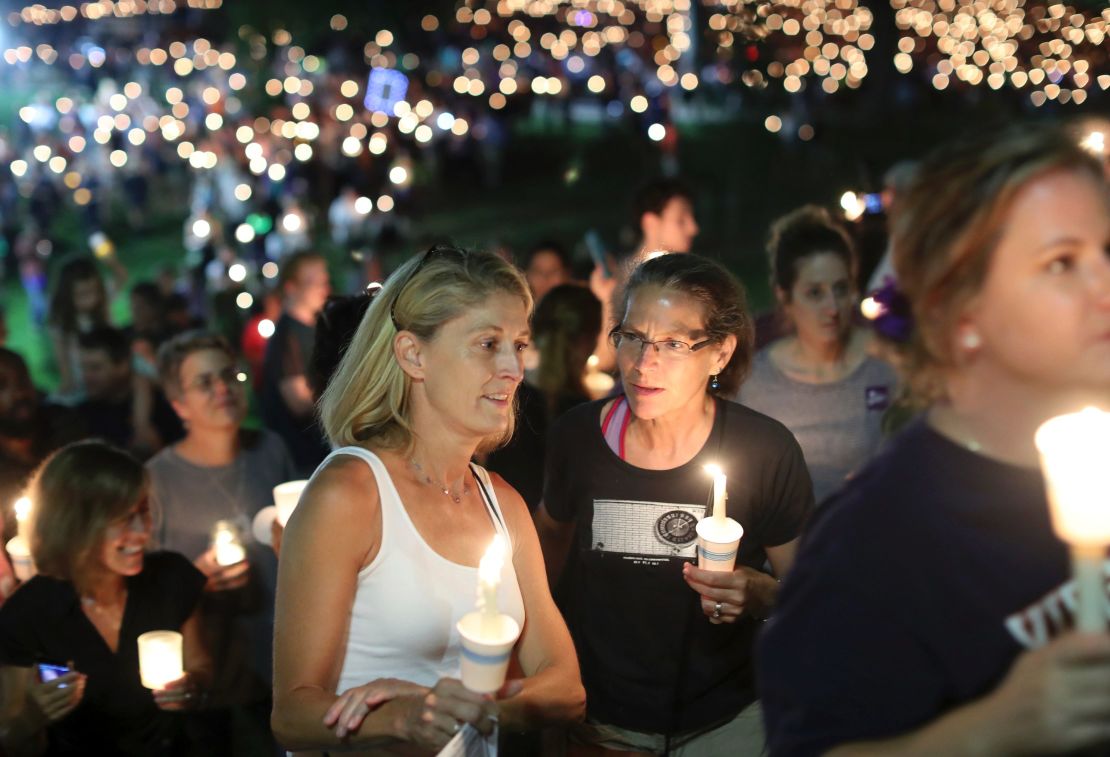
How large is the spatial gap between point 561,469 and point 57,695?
65.9 inches

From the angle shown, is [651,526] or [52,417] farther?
[52,417]

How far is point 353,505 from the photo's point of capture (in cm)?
248

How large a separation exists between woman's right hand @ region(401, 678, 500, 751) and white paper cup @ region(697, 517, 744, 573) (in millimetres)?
789

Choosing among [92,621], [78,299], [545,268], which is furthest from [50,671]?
[78,299]

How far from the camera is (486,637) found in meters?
2.00

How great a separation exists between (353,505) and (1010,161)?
1520 millimetres

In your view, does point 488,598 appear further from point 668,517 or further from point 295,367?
point 295,367

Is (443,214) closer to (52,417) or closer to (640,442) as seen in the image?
(52,417)

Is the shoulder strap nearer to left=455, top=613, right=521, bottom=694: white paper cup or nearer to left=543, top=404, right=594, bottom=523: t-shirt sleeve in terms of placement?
left=543, top=404, right=594, bottom=523: t-shirt sleeve

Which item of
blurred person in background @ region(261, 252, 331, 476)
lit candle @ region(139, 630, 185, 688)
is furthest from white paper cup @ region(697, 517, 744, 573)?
blurred person in background @ region(261, 252, 331, 476)

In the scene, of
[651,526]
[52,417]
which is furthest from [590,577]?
[52,417]

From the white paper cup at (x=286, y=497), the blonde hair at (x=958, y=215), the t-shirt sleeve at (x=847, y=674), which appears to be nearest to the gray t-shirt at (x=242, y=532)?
the white paper cup at (x=286, y=497)

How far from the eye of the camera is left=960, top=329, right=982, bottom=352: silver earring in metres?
1.60

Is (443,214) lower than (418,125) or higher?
lower
